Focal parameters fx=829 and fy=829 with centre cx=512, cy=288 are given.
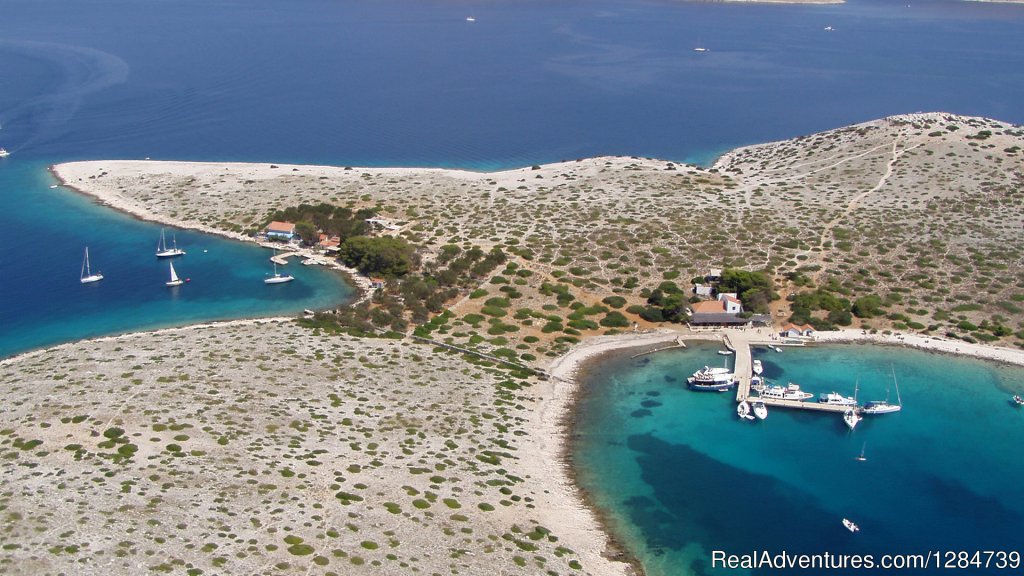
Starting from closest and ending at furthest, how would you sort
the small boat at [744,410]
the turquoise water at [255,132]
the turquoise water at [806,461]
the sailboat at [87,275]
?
the turquoise water at [806,461], the small boat at [744,410], the turquoise water at [255,132], the sailboat at [87,275]

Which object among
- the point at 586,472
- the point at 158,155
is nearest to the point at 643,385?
the point at 586,472

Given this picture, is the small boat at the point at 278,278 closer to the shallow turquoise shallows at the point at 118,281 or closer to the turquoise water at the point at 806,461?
the shallow turquoise shallows at the point at 118,281

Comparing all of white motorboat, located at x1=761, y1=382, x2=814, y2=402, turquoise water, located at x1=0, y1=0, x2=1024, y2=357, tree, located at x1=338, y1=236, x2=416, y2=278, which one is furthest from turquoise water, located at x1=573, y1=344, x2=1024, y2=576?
turquoise water, located at x1=0, y1=0, x2=1024, y2=357

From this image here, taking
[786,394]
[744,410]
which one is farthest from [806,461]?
[786,394]

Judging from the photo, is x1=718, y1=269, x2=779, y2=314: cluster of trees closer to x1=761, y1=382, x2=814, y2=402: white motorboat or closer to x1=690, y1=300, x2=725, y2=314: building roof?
x1=690, y1=300, x2=725, y2=314: building roof

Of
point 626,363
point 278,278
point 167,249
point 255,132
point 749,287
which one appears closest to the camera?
point 626,363

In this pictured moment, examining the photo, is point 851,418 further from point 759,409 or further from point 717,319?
point 717,319

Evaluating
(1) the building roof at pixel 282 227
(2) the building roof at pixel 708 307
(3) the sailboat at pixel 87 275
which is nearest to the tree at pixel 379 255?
A: (1) the building roof at pixel 282 227

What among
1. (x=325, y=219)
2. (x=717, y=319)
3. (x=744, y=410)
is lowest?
(x=744, y=410)
